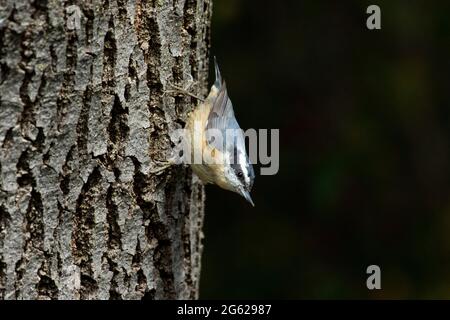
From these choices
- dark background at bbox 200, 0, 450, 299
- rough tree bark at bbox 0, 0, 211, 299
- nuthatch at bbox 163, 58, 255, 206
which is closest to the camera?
rough tree bark at bbox 0, 0, 211, 299

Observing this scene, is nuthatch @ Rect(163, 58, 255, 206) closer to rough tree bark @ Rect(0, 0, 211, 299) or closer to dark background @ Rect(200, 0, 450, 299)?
rough tree bark @ Rect(0, 0, 211, 299)

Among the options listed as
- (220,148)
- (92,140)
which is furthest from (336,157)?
(92,140)

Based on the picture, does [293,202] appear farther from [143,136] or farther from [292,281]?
[143,136]

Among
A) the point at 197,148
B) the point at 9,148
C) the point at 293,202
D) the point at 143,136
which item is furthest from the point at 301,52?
the point at 9,148

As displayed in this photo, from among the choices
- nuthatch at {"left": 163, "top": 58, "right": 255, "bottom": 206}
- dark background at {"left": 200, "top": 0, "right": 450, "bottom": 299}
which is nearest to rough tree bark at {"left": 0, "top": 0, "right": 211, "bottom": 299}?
nuthatch at {"left": 163, "top": 58, "right": 255, "bottom": 206}

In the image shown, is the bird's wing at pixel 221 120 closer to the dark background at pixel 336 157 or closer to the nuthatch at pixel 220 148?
the nuthatch at pixel 220 148
